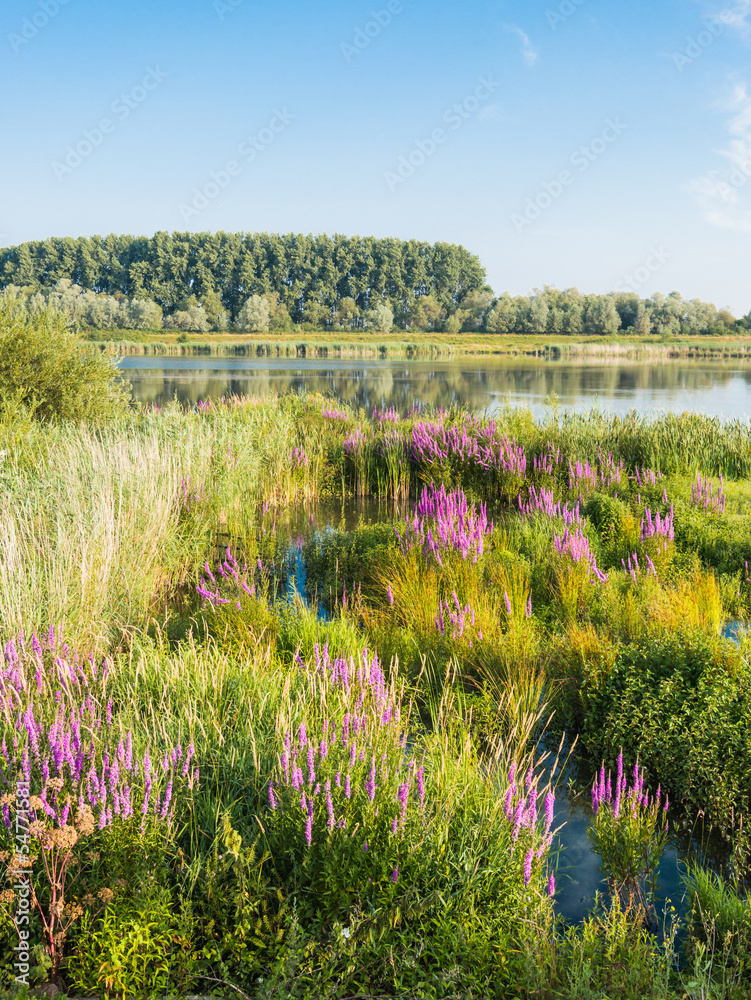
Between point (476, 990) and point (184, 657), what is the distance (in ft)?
7.79

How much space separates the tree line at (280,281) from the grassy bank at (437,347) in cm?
1049

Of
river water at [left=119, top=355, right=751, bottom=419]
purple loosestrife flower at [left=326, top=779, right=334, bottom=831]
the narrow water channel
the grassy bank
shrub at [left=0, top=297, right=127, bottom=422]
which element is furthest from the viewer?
the grassy bank

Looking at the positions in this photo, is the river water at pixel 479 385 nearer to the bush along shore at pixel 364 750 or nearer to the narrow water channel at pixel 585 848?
the bush along shore at pixel 364 750

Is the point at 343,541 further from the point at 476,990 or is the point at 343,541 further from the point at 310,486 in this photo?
the point at 476,990

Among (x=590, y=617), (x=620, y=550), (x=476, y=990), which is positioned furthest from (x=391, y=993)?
(x=620, y=550)

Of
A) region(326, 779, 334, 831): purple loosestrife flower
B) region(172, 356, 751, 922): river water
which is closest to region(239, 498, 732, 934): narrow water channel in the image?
region(172, 356, 751, 922): river water

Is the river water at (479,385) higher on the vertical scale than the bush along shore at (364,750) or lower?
higher

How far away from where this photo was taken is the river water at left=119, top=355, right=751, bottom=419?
26294mm

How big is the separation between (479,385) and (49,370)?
91.8 ft

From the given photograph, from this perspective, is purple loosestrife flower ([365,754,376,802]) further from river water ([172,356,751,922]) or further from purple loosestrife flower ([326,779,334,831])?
river water ([172,356,751,922])

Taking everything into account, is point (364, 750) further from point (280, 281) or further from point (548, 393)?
point (280, 281)

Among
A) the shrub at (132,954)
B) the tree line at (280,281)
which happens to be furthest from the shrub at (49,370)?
the tree line at (280,281)

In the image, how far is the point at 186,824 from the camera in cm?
274

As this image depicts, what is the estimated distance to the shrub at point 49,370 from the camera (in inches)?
412
